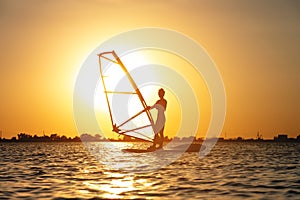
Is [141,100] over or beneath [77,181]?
over

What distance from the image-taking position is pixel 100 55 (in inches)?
1516

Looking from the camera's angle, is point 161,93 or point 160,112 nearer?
point 161,93

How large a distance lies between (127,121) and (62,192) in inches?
768

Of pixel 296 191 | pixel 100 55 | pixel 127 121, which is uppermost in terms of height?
pixel 100 55

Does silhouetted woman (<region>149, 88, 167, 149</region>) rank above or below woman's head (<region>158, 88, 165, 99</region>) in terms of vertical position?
below

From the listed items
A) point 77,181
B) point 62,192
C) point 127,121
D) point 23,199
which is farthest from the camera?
point 127,121

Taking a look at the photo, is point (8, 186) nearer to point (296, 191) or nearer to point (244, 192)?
point (244, 192)

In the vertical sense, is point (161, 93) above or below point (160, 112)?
above

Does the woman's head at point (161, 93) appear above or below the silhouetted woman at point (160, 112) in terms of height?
above

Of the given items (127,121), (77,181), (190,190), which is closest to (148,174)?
(77,181)

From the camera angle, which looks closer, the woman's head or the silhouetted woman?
the woman's head

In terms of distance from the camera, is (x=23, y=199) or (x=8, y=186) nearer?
(x=23, y=199)

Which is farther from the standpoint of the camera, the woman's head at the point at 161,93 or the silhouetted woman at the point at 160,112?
the silhouetted woman at the point at 160,112

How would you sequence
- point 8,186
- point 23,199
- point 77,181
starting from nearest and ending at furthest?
point 23,199 → point 8,186 → point 77,181
